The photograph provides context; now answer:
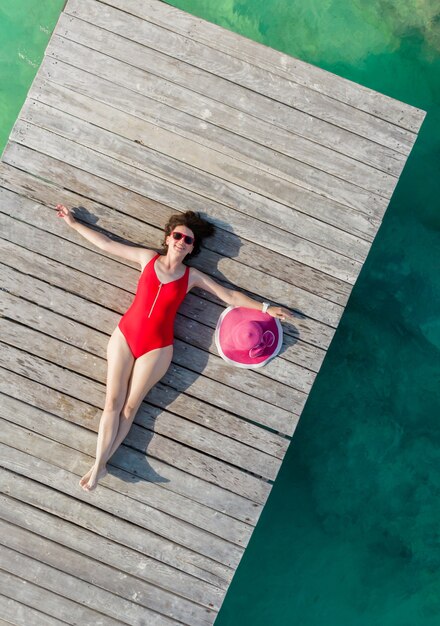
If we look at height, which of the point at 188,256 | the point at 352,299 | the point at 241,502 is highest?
the point at 352,299

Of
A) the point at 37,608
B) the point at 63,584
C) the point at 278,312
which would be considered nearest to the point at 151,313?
the point at 278,312

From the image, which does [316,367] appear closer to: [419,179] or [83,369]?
[83,369]

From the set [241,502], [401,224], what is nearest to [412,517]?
[241,502]

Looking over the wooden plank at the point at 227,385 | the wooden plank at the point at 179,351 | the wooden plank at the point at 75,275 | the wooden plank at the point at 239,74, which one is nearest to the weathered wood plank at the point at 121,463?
the wooden plank at the point at 227,385

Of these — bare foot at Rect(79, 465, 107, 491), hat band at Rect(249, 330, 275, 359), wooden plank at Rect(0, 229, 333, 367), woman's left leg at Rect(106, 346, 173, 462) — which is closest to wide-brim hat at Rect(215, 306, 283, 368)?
hat band at Rect(249, 330, 275, 359)

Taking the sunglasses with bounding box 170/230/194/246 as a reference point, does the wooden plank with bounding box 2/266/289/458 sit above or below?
below

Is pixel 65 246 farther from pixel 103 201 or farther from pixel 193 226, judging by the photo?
pixel 193 226

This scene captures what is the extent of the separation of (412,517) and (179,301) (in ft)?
11.3

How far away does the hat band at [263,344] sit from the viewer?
14.0ft

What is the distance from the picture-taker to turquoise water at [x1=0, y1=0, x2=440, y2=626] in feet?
18.5

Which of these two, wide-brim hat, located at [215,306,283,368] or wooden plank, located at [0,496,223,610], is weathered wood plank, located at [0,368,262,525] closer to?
wooden plank, located at [0,496,223,610]

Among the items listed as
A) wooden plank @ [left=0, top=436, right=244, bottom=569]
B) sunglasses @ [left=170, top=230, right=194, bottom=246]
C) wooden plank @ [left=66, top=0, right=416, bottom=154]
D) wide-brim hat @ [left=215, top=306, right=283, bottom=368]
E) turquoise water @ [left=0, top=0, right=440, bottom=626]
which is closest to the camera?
sunglasses @ [left=170, top=230, right=194, bottom=246]

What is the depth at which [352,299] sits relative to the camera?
5.72m

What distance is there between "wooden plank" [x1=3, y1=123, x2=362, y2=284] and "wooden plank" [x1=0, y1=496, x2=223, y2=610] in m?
2.69
